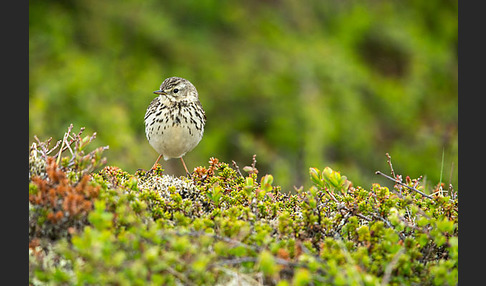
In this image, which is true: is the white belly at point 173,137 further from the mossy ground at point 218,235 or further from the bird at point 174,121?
the mossy ground at point 218,235

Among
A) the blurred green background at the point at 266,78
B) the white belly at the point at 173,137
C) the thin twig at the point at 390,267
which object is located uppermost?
the blurred green background at the point at 266,78

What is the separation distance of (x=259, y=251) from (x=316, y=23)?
28.4ft

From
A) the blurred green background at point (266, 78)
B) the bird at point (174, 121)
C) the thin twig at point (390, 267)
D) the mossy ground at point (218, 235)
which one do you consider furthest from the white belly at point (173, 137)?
the thin twig at point (390, 267)

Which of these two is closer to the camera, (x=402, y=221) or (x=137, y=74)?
(x=402, y=221)

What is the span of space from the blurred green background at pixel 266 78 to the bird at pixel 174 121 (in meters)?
2.49

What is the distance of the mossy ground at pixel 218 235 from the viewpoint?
103 inches

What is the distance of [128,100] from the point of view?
936 cm

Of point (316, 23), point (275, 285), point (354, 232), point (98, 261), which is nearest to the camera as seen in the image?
point (98, 261)

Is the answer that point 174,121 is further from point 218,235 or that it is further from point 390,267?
point 390,267

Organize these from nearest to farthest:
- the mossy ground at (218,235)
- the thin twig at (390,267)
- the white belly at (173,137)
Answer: the mossy ground at (218,235), the thin twig at (390,267), the white belly at (173,137)

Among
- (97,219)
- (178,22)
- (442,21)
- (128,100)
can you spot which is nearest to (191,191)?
(97,219)

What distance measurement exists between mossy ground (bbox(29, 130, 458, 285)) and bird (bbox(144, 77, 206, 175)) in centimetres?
164

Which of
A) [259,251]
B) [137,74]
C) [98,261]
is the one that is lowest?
[98,261]

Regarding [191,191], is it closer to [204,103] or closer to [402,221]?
[402,221]
